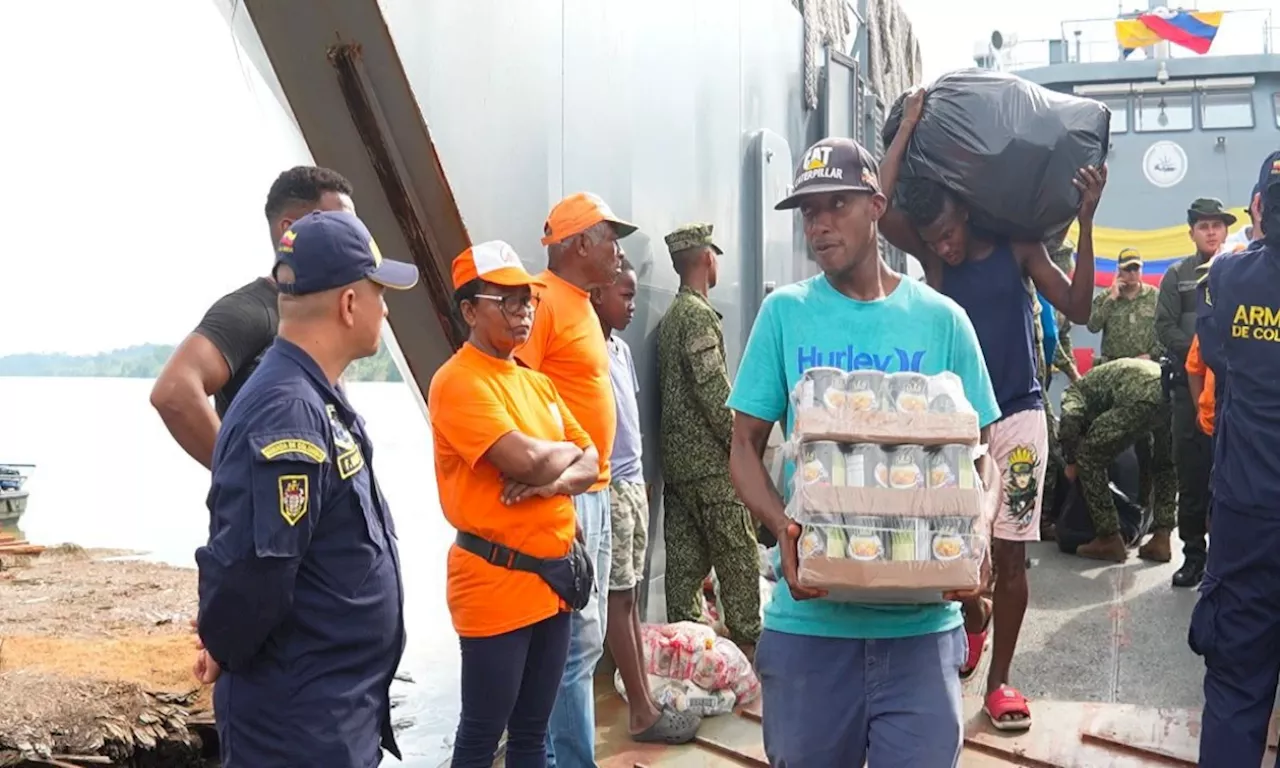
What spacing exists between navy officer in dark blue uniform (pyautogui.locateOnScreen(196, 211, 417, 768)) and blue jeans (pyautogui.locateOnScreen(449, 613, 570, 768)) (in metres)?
0.73

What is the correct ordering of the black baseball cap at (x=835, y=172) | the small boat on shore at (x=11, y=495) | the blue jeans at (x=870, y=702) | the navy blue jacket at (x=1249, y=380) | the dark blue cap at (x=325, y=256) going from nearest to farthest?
the dark blue cap at (x=325, y=256)
the blue jeans at (x=870, y=702)
the black baseball cap at (x=835, y=172)
the navy blue jacket at (x=1249, y=380)
the small boat on shore at (x=11, y=495)

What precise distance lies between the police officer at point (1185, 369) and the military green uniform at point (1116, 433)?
27 cm

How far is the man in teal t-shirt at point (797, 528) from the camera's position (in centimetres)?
249

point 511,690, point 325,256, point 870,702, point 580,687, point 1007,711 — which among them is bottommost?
point 1007,711

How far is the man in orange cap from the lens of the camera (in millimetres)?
3680

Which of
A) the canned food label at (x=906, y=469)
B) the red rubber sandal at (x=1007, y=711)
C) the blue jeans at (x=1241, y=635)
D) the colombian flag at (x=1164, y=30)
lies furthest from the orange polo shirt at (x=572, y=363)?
the colombian flag at (x=1164, y=30)

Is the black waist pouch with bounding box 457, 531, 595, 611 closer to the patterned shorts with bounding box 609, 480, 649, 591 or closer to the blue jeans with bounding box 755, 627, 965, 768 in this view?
the blue jeans with bounding box 755, 627, 965, 768

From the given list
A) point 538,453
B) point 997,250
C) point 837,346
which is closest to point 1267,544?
point 997,250

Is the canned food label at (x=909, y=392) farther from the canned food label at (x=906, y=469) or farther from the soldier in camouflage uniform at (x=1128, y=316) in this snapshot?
the soldier in camouflage uniform at (x=1128, y=316)

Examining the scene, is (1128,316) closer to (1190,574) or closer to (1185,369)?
(1185,369)

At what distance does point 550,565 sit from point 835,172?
4.15 ft

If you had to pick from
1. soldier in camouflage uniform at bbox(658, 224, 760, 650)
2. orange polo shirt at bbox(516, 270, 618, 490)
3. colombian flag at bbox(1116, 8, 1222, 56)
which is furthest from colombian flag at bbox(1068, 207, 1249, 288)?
orange polo shirt at bbox(516, 270, 618, 490)

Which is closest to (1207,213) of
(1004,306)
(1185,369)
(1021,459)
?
(1185,369)

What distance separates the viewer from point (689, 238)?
562 cm
